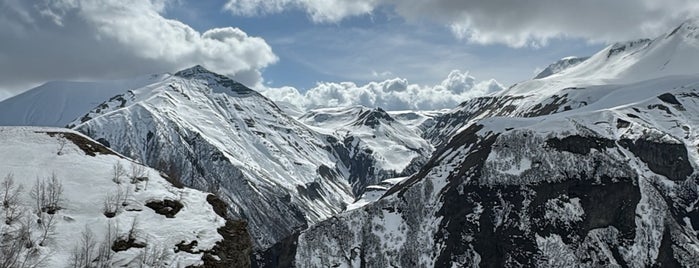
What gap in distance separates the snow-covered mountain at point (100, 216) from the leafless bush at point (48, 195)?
85 mm

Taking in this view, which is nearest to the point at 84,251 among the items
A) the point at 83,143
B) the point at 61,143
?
the point at 61,143

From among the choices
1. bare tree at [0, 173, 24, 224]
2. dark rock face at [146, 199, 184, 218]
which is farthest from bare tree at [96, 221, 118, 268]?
bare tree at [0, 173, 24, 224]

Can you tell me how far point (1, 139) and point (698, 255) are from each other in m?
222

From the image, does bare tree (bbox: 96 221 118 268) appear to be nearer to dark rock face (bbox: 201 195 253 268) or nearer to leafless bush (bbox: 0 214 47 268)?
leafless bush (bbox: 0 214 47 268)

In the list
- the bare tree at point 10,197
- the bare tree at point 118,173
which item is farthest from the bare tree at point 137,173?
the bare tree at point 10,197

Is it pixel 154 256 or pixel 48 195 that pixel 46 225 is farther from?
pixel 154 256

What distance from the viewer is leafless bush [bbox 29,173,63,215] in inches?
1896

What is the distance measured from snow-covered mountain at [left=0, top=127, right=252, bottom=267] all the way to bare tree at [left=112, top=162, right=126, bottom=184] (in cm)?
12

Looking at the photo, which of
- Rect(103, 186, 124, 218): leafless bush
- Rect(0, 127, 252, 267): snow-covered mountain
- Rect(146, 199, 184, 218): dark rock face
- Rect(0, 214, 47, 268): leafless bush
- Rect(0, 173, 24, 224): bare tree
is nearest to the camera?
Rect(0, 214, 47, 268): leafless bush

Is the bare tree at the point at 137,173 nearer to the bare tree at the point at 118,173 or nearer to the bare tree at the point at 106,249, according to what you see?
the bare tree at the point at 118,173

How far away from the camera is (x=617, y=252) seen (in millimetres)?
195500

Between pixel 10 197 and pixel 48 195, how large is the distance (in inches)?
121

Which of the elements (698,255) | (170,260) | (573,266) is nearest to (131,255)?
(170,260)

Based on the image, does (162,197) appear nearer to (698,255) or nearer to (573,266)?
(573,266)
